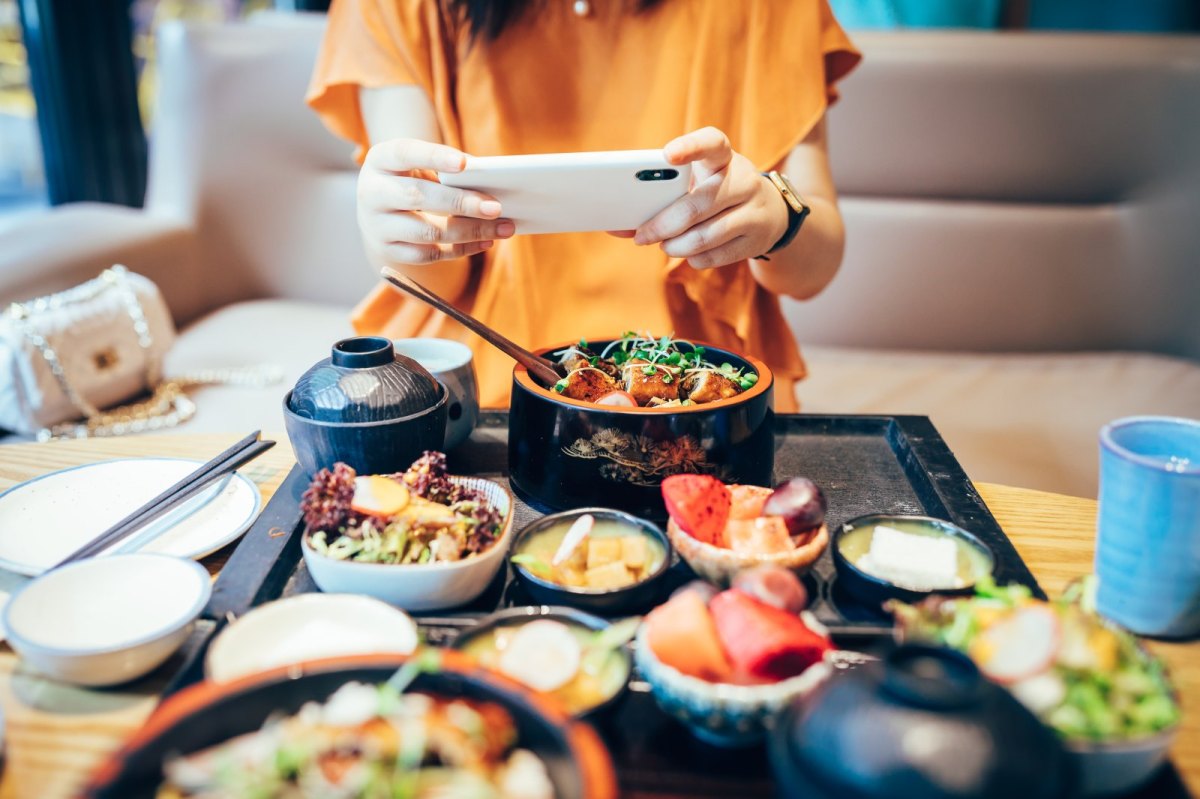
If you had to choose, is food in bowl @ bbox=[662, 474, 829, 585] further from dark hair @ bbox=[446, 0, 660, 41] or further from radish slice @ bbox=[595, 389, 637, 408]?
dark hair @ bbox=[446, 0, 660, 41]

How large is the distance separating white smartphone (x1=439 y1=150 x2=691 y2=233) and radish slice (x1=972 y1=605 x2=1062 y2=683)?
0.67 m

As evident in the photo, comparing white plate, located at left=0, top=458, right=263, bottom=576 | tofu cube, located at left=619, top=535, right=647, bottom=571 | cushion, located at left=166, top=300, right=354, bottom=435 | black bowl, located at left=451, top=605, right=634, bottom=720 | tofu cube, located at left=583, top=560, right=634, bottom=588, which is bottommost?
cushion, located at left=166, top=300, right=354, bottom=435

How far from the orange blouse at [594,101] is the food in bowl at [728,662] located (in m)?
0.97

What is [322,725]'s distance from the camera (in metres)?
0.67

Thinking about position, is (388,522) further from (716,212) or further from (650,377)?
(716,212)

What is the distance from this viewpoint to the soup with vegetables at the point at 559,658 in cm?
81

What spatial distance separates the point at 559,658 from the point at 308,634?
0.79 ft

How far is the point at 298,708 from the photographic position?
703 mm

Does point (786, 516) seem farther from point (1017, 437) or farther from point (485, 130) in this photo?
point (1017, 437)

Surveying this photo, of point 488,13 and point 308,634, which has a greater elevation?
point 488,13

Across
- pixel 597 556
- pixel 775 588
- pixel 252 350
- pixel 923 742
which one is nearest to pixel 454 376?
pixel 597 556

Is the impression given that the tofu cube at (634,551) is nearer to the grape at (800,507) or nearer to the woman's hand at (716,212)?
the grape at (800,507)

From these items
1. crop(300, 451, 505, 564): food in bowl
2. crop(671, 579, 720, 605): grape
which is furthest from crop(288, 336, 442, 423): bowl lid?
crop(671, 579, 720, 605): grape

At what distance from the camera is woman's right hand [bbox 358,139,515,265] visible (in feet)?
3.98
